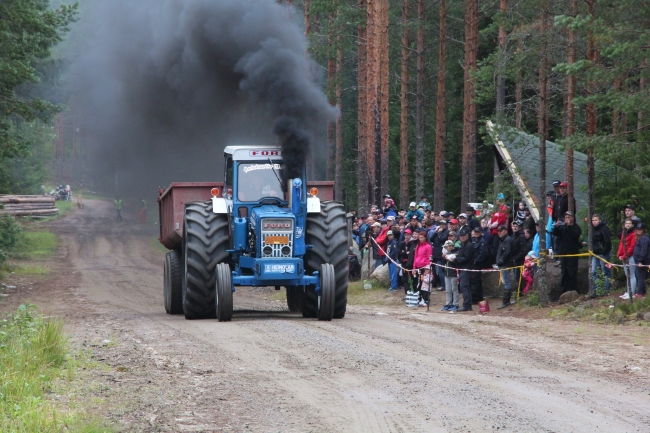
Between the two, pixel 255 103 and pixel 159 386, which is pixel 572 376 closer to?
pixel 159 386

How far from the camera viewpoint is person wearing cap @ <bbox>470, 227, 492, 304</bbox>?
61.1 feet

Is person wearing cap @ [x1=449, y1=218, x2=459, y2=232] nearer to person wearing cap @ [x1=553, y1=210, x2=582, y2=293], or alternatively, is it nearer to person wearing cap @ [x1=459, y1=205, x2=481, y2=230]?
person wearing cap @ [x1=459, y1=205, x2=481, y2=230]

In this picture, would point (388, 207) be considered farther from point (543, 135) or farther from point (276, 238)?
point (276, 238)

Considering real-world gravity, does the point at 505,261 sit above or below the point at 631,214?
below

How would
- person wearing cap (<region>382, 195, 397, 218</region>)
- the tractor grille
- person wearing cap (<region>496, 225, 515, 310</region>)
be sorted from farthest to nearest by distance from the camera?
person wearing cap (<region>382, 195, 397, 218</region>) < person wearing cap (<region>496, 225, 515, 310</region>) < the tractor grille

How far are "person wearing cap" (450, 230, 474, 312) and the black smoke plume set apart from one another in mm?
4444

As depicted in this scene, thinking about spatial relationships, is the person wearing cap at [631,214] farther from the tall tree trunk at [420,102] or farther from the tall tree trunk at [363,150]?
the tall tree trunk at [420,102]

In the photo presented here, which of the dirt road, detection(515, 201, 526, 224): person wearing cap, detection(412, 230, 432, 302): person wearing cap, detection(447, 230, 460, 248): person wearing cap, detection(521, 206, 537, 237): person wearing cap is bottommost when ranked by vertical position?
the dirt road

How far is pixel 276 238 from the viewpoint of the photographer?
14.2 m

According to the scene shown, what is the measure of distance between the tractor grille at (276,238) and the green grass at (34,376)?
12.0 feet

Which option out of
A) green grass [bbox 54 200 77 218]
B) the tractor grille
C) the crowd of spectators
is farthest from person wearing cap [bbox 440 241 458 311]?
green grass [bbox 54 200 77 218]

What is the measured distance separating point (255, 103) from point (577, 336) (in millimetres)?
7399

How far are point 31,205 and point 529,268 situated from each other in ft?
145

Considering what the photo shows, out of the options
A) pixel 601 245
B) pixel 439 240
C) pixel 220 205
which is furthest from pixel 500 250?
pixel 220 205
